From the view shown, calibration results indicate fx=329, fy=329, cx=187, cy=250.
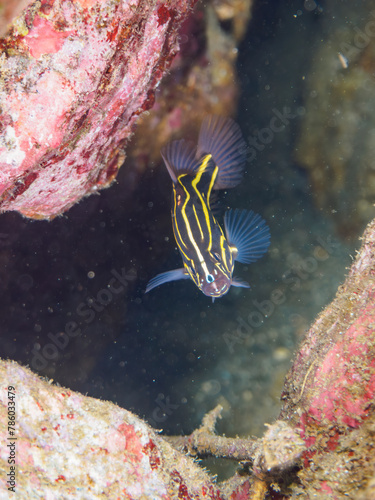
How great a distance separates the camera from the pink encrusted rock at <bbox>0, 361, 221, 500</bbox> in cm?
234

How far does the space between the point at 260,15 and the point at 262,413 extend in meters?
6.68

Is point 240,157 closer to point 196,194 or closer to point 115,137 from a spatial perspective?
point 196,194

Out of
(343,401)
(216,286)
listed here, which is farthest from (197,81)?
(343,401)

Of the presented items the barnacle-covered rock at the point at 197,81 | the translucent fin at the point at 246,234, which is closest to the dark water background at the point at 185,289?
the barnacle-covered rock at the point at 197,81

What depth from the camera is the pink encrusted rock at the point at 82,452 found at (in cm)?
234

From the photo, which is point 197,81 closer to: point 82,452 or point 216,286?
point 216,286

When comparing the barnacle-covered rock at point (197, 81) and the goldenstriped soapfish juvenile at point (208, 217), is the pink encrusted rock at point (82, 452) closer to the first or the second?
the goldenstriped soapfish juvenile at point (208, 217)

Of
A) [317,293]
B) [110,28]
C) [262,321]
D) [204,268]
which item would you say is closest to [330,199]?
[317,293]

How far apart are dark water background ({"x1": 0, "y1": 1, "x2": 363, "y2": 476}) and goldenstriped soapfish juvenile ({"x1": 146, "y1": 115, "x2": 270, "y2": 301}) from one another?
0.90m

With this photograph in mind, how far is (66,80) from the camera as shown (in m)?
2.25

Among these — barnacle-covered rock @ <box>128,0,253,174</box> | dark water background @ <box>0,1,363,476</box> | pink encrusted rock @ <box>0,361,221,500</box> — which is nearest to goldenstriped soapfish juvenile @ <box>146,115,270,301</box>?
barnacle-covered rock @ <box>128,0,253,174</box>

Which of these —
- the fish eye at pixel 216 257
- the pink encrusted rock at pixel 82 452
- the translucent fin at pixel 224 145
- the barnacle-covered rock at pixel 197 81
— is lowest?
the pink encrusted rock at pixel 82 452

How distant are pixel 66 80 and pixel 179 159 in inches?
99.1

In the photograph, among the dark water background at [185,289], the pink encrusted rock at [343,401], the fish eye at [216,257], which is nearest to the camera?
the pink encrusted rock at [343,401]
